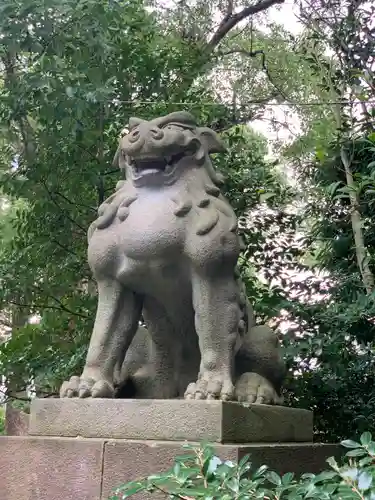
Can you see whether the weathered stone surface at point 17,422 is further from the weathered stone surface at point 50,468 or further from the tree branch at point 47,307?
the weathered stone surface at point 50,468

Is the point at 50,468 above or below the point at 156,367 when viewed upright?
below

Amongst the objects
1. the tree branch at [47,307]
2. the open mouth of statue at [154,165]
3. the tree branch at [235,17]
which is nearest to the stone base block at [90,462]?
the open mouth of statue at [154,165]

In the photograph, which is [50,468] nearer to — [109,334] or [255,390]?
[109,334]

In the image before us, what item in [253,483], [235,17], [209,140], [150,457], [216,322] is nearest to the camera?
[253,483]

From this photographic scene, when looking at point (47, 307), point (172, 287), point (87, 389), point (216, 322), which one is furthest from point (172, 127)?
point (47, 307)

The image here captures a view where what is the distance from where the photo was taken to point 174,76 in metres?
5.46

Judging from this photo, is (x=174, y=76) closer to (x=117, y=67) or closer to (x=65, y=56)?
(x=117, y=67)

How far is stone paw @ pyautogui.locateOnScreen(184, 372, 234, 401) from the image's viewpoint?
100 inches

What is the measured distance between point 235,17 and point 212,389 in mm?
6148

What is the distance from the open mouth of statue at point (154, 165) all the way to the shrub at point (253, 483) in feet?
4.75

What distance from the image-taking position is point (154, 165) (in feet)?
9.78

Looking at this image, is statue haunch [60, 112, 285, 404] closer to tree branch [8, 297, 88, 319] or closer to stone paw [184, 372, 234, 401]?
stone paw [184, 372, 234, 401]

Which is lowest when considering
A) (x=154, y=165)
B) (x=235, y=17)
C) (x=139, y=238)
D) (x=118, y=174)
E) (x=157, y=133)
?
(x=139, y=238)

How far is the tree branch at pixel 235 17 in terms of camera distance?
296 inches
